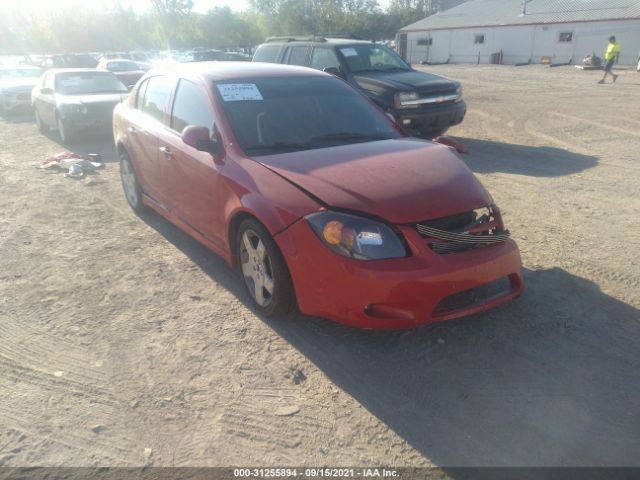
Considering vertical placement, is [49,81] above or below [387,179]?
above

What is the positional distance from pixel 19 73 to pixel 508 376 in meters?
18.9

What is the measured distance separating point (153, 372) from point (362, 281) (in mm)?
1432

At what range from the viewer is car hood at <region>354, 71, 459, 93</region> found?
859cm

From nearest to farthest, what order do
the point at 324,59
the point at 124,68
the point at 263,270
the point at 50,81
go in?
1. the point at 263,270
2. the point at 324,59
3. the point at 50,81
4. the point at 124,68

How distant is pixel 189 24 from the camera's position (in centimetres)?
6925

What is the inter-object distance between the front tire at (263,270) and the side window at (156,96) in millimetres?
1993

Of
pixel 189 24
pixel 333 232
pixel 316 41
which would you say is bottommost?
pixel 333 232

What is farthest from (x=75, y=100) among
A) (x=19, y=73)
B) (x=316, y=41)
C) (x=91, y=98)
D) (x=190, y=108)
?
(x=19, y=73)

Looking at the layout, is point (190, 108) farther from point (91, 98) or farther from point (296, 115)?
point (91, 98)

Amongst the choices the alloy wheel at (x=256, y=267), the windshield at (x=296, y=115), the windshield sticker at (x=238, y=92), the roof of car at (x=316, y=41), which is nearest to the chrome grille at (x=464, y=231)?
the alloy wheel at (x=256, y=267)

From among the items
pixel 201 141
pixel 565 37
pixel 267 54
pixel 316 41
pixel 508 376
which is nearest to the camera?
pixel 508 376

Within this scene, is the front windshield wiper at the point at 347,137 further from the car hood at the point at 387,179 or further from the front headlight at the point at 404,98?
the front headlight at the point at 404,98

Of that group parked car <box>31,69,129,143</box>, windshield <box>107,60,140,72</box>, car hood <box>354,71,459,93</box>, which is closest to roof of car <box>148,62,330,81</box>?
car hood <box>354,71,459,93</box>

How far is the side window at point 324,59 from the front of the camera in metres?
9.52
